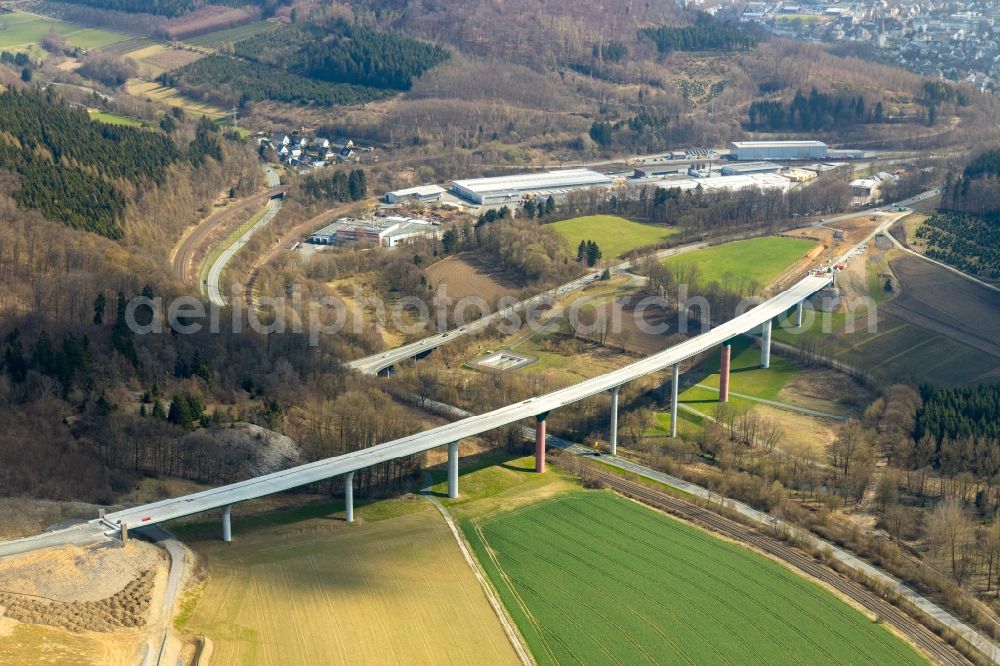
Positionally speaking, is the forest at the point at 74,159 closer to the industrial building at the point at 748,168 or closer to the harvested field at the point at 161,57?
the harvested field at the point at 161,57

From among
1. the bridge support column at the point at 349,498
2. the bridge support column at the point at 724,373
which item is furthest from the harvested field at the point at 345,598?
the bridge support column at the point at 724,373

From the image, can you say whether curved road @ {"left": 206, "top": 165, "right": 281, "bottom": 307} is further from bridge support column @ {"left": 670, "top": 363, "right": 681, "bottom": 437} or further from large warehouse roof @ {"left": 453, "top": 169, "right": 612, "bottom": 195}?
bridge support column @ {"left": 670, "top": 363, "right": 681, "bottom": 437}

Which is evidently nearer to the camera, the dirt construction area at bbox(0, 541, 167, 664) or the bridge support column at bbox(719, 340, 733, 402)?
the dirt construction area at bbox(0, 541, 167, 664)

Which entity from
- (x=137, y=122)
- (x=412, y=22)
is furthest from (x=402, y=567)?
(x=412, y=22)

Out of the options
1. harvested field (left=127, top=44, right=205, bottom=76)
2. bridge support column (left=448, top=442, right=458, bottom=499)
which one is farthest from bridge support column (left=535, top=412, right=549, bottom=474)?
harvested field (left=127, top=44, right=205, bottom=76)

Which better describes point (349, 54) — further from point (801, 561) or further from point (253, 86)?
point (801, 561)
